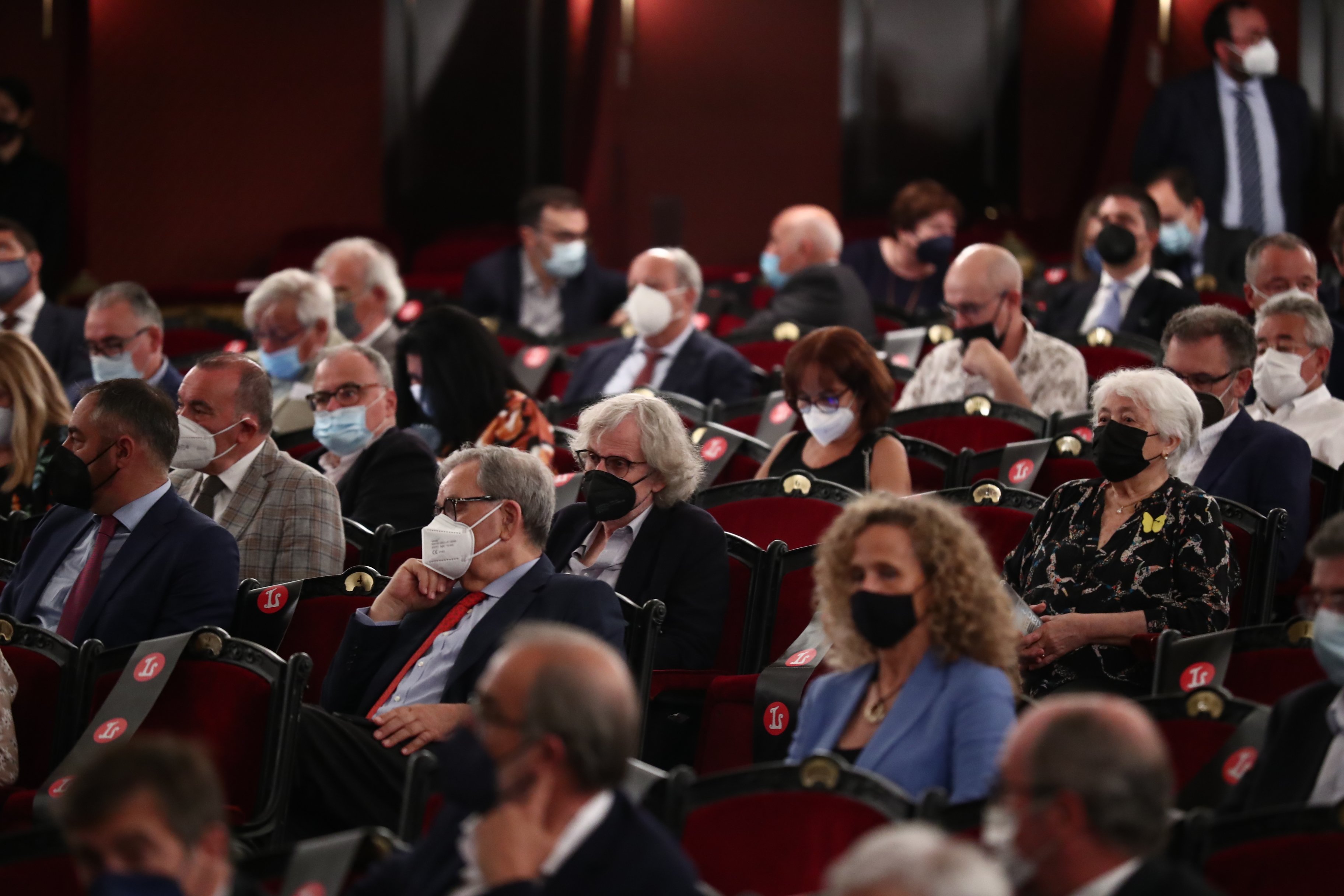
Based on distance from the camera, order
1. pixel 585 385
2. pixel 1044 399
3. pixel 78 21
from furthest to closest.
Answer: pixel 78 21
pixel 585 385
pixel 1044 399

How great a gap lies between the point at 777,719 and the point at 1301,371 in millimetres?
1847

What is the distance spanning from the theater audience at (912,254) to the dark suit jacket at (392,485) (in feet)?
10.0

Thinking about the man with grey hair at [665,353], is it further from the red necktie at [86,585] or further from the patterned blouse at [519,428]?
the red necktie at [86,585]

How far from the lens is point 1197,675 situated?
108 inches

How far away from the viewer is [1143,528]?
122 inches

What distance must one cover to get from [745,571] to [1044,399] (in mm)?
1655

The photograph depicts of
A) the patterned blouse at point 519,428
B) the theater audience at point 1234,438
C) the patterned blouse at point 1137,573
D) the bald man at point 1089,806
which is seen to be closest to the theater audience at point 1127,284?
the theater audience at point 1234,438

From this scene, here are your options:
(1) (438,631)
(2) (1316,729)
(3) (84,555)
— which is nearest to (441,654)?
(1) (438,631)

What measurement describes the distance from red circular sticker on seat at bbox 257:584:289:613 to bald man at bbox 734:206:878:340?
2893mm

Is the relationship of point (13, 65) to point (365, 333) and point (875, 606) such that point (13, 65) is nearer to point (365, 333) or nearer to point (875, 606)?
point (365, 333)

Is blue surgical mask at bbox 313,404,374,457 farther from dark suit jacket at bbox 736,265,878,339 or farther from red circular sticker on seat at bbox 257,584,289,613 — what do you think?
dark suit jacket at bbox 736,265,878,339

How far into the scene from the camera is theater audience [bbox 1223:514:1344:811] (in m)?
2.30

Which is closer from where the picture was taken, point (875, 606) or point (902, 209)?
point (875, 606)

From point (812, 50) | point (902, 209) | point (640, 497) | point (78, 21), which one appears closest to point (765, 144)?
point (812, 50)
